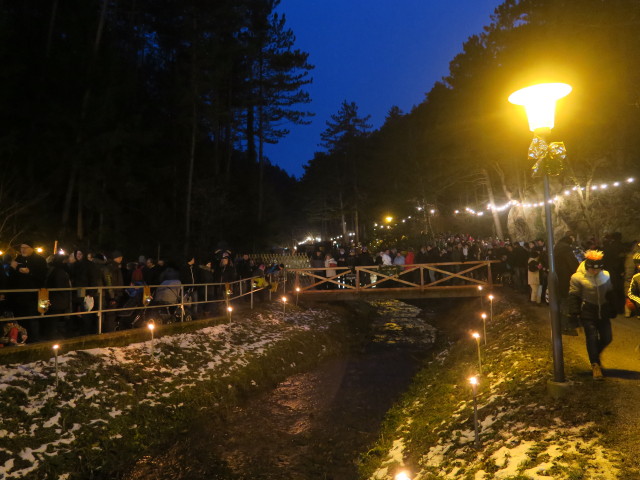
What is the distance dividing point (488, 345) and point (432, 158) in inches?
1027

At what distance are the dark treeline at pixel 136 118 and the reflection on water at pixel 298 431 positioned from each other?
1335cm

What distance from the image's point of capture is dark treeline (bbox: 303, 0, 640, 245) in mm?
17531

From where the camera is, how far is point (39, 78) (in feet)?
68.5

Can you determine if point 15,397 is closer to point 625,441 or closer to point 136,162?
point 625,441

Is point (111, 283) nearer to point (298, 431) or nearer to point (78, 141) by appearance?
point (298, 431)

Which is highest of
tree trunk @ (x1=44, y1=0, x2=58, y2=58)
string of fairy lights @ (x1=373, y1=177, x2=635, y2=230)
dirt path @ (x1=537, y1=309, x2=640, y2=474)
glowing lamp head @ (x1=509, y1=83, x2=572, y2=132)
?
tree trunk @ (x1=44, y1=0, x2=58, y2=58)

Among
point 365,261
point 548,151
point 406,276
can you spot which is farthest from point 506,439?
point 406,276

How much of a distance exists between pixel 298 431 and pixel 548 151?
232 inches

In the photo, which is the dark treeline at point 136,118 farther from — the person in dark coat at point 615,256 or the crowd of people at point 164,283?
the person in dark coat at point 615,256

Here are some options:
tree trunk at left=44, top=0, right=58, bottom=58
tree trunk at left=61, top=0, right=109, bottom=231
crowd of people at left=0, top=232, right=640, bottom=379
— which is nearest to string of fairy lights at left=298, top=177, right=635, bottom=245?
crowd of people at left=0, top=232, right=640, bottom=379

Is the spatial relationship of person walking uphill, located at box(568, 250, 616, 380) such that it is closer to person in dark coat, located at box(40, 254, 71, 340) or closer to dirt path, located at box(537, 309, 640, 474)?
dirt path, located at box(537, 309, 640, 474)

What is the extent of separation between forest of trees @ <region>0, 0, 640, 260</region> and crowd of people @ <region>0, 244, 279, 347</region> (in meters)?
9.22

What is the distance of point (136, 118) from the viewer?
2420 cm

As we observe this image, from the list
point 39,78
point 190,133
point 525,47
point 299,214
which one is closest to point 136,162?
point 190,133
